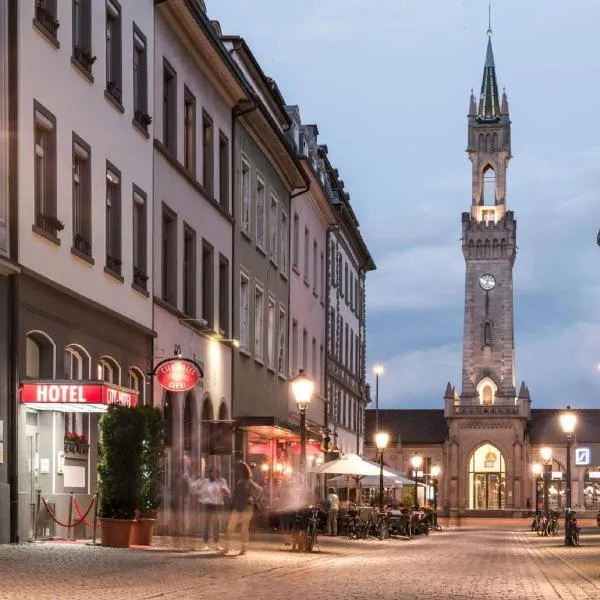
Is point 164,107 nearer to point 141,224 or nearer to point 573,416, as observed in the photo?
point 141,224

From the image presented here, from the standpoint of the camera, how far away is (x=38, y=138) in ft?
87.9

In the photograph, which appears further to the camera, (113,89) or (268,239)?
(268,239)

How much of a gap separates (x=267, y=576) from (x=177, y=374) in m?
9.86

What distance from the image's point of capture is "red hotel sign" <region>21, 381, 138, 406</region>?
25.5m

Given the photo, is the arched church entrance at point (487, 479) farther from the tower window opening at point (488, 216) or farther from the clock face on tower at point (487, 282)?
the tower window opening at point (488, 216)

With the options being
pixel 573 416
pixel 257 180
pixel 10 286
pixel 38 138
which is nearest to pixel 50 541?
pixel 10 286

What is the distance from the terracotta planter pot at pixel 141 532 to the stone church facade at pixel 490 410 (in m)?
105

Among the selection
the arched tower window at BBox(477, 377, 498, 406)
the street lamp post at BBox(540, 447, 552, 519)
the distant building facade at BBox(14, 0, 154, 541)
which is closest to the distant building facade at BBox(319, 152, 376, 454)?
the street lamp post at BBox(540, 447, 552, 519)

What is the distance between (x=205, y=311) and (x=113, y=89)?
10371 mm

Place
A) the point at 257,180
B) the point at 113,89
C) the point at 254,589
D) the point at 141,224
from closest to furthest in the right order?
the point at 254,589 → the point at 113,89 → the point at 141,224 → the point at 257,180

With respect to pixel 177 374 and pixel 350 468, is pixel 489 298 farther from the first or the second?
pixel 177 374

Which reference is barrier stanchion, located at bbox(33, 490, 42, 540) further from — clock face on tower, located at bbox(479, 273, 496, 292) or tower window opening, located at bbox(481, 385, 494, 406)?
clock face on tower, located at bbox(479, 273, 496, 292)

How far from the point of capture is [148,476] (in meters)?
26.5

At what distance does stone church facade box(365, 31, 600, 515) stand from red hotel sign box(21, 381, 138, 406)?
106038mm
